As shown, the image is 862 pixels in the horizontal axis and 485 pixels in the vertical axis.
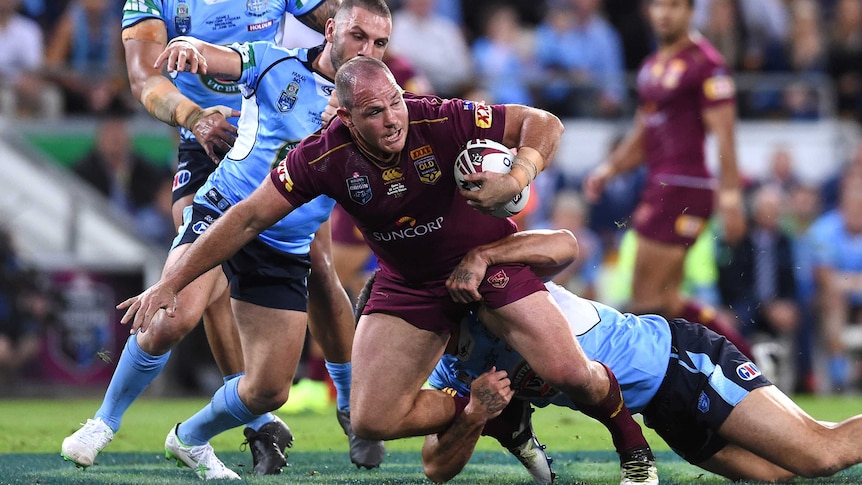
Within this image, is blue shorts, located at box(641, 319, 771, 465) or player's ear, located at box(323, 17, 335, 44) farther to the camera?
player's ear, located at box(323, 17, 335, 44)

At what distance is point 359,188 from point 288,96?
0.98m

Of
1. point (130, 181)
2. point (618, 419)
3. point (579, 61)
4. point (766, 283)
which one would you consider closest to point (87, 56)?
point (130, 181)

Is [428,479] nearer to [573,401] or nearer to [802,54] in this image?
[573,401]

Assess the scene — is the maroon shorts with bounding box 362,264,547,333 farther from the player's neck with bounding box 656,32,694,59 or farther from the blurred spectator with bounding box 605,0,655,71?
the blurred spectator with bounding box 605,0,655,71

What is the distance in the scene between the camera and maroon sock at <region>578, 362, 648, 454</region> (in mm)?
5246

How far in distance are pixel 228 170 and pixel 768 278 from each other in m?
7.50

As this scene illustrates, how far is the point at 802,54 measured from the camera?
50.5 feet

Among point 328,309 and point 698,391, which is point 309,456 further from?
point 698,391

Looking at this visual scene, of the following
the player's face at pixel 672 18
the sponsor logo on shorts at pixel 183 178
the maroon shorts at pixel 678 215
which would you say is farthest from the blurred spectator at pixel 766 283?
the sponsor logo on shorts at pixel 183 178

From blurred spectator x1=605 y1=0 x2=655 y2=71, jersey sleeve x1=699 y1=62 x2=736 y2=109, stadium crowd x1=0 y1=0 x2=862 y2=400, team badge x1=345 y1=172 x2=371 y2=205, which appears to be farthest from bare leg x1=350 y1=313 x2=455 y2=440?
blurred spectator x1=605 y1=0 x2=655 y2=71

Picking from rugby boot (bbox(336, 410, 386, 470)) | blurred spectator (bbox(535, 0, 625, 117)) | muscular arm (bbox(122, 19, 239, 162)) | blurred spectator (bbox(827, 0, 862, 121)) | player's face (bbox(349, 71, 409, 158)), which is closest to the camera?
player's face (bbox(349, 71, 409, 158))

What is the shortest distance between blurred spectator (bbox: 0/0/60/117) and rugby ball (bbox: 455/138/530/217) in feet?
27.5

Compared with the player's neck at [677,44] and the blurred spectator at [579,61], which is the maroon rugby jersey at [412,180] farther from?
the blurred spectator at [579,61]

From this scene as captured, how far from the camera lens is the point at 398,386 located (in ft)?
17.9
